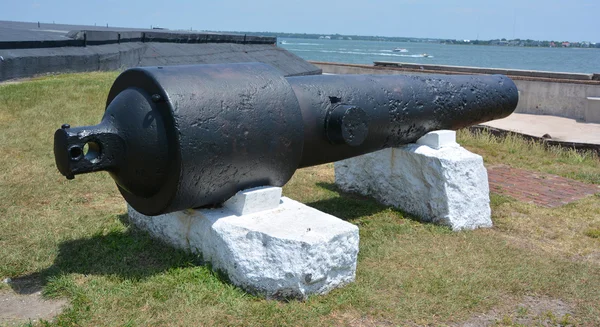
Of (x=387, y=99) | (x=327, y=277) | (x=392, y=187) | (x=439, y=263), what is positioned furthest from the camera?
(x=392, y=187)

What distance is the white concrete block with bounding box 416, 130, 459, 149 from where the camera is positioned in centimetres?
504

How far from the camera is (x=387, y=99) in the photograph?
14.9ft

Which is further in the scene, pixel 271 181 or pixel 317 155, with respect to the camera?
pixel 317 155

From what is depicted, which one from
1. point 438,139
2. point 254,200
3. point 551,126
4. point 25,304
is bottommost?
point 25,304

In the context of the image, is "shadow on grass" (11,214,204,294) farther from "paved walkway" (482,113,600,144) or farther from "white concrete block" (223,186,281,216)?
"paved walkway" (482,113,600,144)

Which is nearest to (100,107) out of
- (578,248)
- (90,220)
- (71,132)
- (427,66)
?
(90,220)

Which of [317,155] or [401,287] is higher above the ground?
[317,155]

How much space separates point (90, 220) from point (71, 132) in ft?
5.59

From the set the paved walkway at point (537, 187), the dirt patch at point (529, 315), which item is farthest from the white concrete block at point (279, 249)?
the paved walkway at point (537, 187)

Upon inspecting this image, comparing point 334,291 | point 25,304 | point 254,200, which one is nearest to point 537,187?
point 334,291

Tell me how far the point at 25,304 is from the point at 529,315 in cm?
274

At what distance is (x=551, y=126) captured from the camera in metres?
13.3

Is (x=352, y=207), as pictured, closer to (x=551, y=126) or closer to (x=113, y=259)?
(x=113, y=259)

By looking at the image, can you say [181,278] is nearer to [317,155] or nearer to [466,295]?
[317,155]
